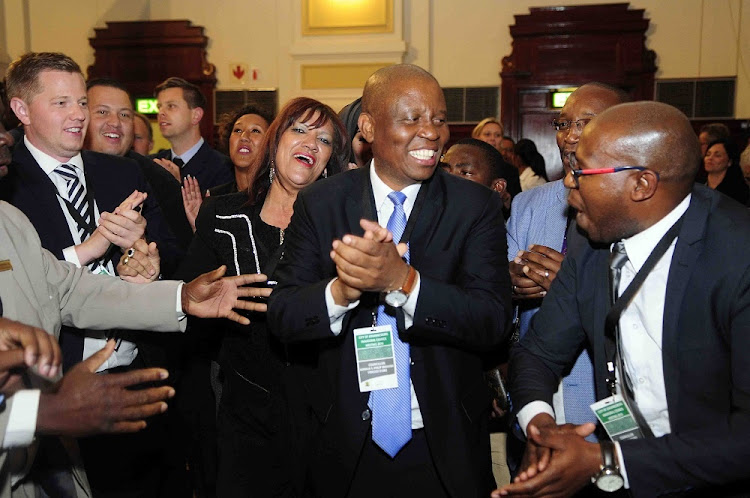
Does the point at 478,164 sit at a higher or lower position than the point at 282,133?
lower

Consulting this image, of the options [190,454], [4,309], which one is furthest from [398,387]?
[190,454]

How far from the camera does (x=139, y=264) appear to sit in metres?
2.82

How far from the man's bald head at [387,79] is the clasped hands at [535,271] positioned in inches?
29.2

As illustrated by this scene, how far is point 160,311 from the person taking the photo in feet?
8.17

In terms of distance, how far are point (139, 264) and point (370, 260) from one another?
1.37m

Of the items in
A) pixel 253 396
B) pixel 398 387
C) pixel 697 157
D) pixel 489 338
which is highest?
pixel 697 157

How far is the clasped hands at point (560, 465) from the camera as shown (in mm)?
1775

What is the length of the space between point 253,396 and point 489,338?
3.65ft

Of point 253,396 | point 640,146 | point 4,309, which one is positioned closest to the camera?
point 640,146

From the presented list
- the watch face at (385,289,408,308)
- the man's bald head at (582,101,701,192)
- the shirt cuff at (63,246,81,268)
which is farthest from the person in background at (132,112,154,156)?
the man's bald head at (582,101,701,192)

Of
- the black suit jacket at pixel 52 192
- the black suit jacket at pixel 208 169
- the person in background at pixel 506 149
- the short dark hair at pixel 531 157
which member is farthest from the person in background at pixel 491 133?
the black suit jacket at pixel 52 192

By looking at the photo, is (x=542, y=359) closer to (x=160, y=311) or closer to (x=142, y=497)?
(x=160, y=311)

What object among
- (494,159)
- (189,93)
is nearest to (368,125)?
(494,159)

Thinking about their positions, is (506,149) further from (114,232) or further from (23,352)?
(23,352)
